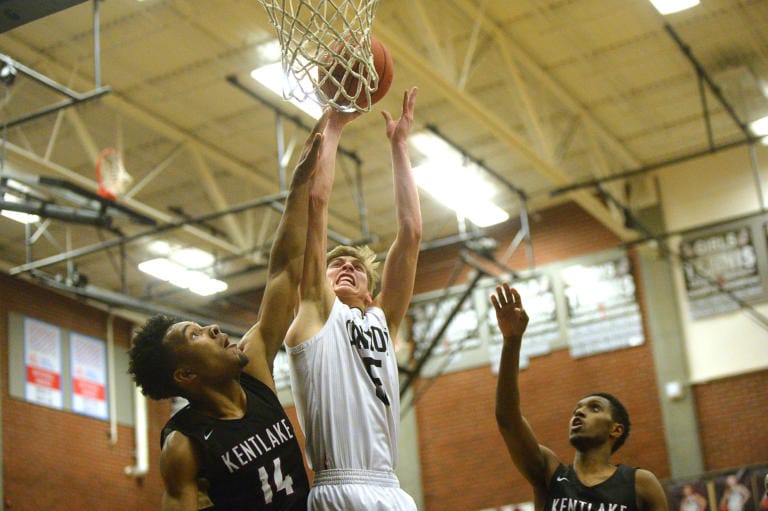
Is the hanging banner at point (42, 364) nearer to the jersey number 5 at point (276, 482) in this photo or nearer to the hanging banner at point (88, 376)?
the hanging banner at point (88, 376)

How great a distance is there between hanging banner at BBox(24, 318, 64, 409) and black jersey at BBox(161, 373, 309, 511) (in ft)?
40.0

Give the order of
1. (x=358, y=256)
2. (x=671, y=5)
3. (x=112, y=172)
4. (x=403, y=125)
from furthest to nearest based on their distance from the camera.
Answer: (x=112, y=172) → (x=671, y=5) → (x=403, y=125) → (x=358, y=256)

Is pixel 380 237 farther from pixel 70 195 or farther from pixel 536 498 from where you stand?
pixel 536 498

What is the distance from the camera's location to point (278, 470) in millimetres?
3740

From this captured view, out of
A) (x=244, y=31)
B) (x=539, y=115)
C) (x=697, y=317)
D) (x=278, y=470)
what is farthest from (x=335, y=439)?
(x=697, y=317)

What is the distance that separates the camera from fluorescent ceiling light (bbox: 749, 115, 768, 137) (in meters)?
13.4

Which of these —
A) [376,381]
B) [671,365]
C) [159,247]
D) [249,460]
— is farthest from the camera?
[159,247]

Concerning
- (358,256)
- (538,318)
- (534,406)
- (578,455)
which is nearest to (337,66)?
(358,256)

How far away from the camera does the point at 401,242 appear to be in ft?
14.9

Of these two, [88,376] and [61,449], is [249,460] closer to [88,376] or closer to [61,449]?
[61,449]

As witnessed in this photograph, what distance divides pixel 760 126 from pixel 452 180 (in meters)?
4.31

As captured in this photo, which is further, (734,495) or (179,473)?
(734,495)

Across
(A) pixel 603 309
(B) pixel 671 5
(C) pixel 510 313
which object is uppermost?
(B) pixel 671 5

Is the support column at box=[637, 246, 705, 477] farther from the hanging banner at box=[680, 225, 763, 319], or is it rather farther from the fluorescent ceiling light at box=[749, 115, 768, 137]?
the fluorescent ceiling light at box=[749, 115, 768, 137]
